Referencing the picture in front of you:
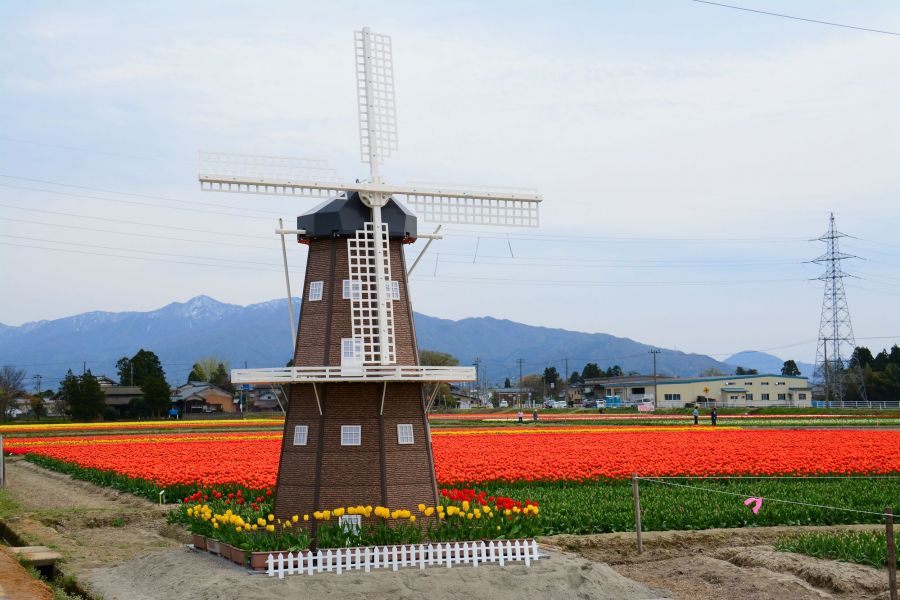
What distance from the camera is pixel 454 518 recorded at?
19.4 m

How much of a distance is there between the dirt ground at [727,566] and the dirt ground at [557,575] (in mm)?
20

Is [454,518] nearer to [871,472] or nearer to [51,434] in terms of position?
[871,472]

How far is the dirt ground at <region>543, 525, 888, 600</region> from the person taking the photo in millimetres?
16562

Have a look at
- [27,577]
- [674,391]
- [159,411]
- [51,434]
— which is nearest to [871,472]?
[27,577]

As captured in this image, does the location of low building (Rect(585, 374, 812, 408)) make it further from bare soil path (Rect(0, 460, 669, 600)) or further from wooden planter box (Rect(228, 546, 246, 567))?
wooden planter box (Rect(228, 546, 246, 567))

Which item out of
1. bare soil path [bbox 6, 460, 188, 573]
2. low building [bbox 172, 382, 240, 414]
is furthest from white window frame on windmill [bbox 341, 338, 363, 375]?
low building [bbox 172, 382, 240, 414]

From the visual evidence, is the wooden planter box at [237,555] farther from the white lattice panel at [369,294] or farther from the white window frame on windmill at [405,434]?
the white lattice panel at [369,294]

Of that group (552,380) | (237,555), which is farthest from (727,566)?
(552,380)

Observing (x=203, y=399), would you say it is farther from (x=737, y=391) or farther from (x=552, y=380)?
(x=552, y=380)

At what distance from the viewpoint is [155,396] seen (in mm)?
98312

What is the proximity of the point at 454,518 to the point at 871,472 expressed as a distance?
17833mm

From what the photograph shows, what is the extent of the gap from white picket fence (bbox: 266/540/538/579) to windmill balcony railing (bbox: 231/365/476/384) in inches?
128

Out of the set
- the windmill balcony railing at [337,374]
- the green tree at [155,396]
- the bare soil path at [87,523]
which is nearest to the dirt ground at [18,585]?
the bare soil path at [87,523]

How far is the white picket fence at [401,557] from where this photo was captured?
17.7m
